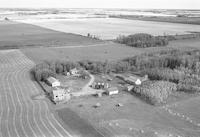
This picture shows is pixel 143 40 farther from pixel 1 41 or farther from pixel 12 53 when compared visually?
pixel 1 41

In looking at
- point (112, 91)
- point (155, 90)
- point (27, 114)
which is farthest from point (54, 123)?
point (155, 90)

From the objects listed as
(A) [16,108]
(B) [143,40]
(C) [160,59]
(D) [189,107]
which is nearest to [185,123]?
(D) [189,107]

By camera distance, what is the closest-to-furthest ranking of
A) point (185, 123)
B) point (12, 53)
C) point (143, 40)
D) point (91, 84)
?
point (185, 123), point (91, 84), point (12, 53), point (143, 40)

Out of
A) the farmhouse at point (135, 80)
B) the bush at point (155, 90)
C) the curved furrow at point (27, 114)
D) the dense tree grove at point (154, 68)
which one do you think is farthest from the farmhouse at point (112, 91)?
the curved furrow at point (27, 114)

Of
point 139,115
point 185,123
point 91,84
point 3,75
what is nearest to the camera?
point 185,123

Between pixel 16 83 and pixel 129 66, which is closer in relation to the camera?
pixel 16 83

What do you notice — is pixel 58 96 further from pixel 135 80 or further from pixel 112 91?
pixel 135 80
